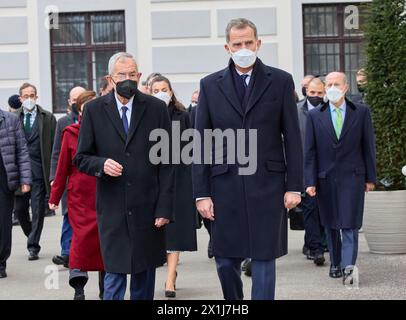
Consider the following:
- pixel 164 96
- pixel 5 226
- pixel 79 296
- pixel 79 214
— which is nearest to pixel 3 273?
pixel 5 226

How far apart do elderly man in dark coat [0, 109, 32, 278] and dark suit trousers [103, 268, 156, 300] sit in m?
3.55

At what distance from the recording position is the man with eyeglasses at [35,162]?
35.0ft

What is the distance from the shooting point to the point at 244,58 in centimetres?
583

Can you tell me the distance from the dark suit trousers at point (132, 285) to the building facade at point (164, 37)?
10.5 m

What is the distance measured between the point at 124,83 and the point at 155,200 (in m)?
0.80

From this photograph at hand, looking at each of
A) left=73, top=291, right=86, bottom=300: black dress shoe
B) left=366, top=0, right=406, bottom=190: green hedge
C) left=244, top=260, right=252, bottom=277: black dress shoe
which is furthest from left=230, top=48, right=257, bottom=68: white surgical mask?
left=366, top=0, right=406, bottom=190: green hedge

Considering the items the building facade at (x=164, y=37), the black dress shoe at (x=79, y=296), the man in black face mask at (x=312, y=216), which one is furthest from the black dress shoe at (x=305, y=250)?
the building facade at (x=164, y=37)

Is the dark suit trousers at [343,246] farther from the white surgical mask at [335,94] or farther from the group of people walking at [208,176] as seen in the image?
the group of people walking at [208,176]

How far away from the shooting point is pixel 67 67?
1730 centimetres

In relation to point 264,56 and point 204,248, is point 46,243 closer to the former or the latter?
point 204,248

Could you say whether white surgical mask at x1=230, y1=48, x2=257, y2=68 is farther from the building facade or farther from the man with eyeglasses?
the building facade

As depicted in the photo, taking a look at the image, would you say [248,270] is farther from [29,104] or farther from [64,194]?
[29,104]

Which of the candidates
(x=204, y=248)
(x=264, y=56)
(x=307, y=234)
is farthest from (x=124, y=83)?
(x=264, y=56)

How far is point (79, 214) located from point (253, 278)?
165 cm
